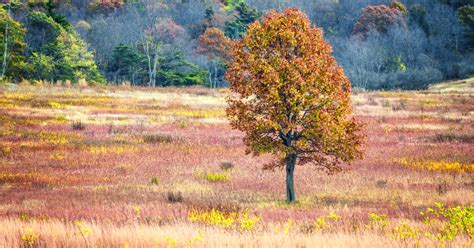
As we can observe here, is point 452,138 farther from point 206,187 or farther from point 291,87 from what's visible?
point 291,87

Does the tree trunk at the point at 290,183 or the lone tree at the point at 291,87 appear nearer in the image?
the lone tree at the point at 291,87

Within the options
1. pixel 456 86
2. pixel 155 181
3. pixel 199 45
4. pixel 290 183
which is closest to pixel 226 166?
pixel 155 181

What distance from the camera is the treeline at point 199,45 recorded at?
70188 mm

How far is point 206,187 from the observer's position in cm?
1669

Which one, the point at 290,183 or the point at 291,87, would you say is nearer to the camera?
the point at 291,87

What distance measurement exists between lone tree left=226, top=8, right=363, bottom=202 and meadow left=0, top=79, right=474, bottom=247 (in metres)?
1.55

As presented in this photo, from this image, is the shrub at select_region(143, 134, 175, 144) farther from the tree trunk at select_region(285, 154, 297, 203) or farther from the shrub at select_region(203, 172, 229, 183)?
the tree trunk at select_region(285, 154, 297, 203)

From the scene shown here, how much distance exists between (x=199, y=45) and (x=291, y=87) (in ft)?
277

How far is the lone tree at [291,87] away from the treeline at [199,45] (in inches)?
2138

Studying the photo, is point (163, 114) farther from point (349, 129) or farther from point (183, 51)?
point (183, 51)

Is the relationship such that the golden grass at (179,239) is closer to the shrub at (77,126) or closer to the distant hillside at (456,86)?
the shrub at (77,126)

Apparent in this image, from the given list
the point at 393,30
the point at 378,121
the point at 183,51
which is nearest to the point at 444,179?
the point at 378,121

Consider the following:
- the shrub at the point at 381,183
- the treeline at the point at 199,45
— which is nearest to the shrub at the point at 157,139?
the shrub at the point at 381,183

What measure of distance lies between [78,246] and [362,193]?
1012cm
